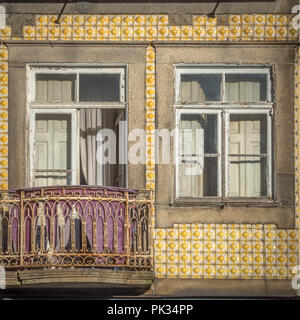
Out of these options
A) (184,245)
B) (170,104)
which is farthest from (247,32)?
(184,245)

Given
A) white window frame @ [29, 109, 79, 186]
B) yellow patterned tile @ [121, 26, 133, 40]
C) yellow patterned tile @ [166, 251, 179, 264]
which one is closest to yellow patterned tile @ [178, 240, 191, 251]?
yellow patterned tile @ [166, 251, 179, 264]

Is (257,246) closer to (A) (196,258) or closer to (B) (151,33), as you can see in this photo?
(A) (196,258)

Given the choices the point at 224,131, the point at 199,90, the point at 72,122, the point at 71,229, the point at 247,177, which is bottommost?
the point at 71,229

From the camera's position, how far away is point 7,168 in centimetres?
1424

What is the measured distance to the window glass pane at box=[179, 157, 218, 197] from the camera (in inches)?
563

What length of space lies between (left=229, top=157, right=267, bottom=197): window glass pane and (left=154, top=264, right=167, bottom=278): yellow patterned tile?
1452mm

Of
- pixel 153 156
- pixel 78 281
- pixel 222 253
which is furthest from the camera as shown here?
pixel 153 156

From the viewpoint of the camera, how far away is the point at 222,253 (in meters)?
14.0

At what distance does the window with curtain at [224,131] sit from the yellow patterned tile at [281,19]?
722mm

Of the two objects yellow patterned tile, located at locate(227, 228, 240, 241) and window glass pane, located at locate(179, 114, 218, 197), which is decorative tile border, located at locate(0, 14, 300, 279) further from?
window glass pane, located at locate(179, 114, 218, 197)

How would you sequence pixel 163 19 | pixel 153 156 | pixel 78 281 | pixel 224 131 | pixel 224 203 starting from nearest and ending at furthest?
pixel 78 281
pixel 224 203
pixel 153 156
pixel 224 131
pixel 163 19

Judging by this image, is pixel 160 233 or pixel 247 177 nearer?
pixel 160 233

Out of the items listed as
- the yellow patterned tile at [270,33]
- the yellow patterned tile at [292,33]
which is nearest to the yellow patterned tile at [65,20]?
the yellow patterned tile at [270,33]

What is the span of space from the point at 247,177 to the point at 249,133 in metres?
0.64
